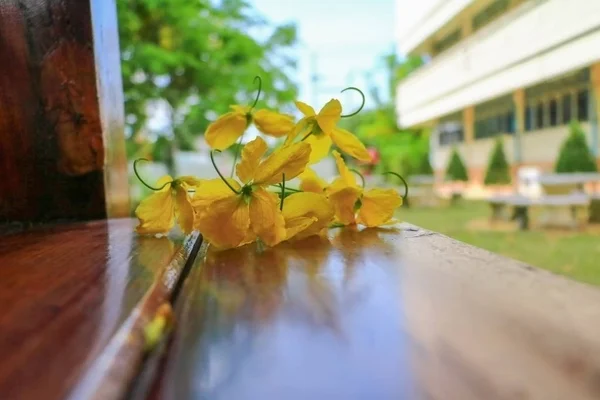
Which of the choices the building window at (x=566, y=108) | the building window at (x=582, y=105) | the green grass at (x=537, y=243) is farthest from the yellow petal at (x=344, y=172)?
the building window at (x=566, y=108)

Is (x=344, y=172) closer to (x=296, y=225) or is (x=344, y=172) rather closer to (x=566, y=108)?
(x=296, y=225)

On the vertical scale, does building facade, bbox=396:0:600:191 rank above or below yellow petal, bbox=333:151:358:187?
above

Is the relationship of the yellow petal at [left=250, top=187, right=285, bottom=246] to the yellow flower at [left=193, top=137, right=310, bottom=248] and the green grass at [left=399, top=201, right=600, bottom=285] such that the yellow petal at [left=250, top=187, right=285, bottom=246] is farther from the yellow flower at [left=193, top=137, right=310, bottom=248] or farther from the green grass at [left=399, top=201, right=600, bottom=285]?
the green grass at [left=399, top=201, right=600, bottom=285]

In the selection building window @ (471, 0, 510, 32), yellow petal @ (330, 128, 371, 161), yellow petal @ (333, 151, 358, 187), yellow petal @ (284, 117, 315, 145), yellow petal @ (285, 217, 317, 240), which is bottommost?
yellow petal @ (285, 217, 317, 240)

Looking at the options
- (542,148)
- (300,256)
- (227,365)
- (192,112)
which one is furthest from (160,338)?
(542,148)

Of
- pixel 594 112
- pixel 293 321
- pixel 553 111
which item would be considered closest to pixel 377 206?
pixel 293 321

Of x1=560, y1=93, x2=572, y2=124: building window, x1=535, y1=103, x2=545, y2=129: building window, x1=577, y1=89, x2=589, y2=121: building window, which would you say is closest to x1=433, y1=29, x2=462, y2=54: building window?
x1=535, y1=103, x2=545, y2=129: building window

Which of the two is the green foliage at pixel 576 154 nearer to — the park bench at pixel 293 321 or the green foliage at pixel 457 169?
the green foliage at pixel 457 169
